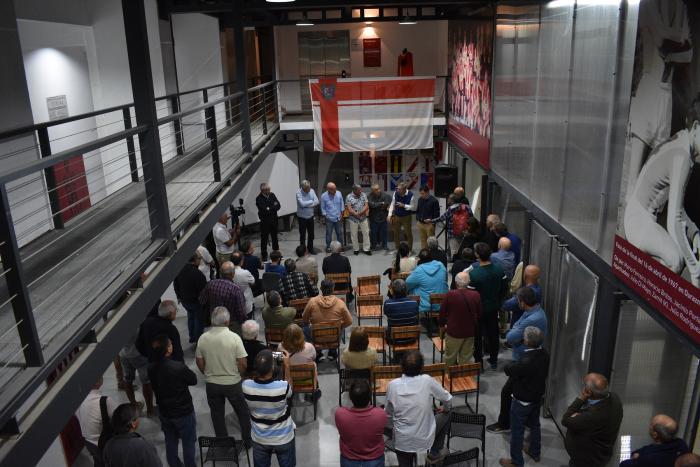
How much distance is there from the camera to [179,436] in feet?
19.2

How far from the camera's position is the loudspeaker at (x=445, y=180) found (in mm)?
12891

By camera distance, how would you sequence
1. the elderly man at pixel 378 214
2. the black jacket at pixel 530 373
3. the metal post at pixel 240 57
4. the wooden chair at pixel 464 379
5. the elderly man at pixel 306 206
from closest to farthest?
the black jacket at pixel 530 373
the wooden chair at pixel 464 379
the metal post at pixel 240 57
the elderly man at pixel 306 206
the elderly man at pixel 378 214

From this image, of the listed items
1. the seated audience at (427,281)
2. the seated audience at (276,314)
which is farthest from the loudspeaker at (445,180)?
the seated audience at (276,314)

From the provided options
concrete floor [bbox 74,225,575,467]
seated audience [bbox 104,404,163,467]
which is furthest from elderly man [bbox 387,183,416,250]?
seated audience [bbox 104,404,163,467]

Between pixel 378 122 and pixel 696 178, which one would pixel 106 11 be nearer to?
pixel 378 122

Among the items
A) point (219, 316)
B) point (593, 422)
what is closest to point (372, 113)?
point (219, 316)

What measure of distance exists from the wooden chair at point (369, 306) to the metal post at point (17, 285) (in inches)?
239

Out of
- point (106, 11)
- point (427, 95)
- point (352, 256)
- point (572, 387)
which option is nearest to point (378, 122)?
point (427, 95)

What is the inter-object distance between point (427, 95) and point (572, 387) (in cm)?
863

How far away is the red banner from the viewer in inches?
155

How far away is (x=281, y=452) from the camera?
5.23 meters

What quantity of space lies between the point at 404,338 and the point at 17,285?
546 centimetres

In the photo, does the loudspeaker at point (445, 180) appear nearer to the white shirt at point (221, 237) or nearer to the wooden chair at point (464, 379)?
the white shirt at point (221, 237)

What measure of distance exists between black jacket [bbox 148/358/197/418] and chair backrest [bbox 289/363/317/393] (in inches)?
52.3
